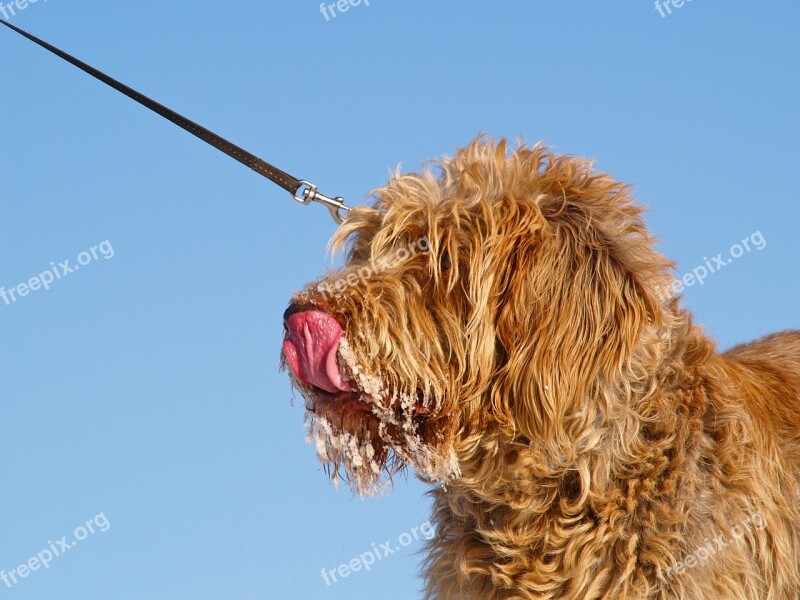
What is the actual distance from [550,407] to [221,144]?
2.36m

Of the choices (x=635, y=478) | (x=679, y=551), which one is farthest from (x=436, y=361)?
(x=679, y=551)

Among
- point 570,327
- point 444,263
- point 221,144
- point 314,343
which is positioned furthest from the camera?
point 221,144

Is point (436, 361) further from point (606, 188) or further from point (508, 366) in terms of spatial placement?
point (606, 188)

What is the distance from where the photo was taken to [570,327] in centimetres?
418

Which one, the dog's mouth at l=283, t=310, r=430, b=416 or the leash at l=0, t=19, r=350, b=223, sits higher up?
the leash at l=0, t=19, r=350, b=223

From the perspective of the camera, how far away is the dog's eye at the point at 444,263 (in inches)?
171

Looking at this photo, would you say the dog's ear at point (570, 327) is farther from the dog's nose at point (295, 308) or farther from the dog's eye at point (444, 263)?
the dog's nose at point (295, 308)

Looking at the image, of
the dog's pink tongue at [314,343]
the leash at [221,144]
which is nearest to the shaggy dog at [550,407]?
the dog's pink tongue at [314,343]

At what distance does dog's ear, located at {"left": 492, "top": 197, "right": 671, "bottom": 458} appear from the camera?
4121 mm
